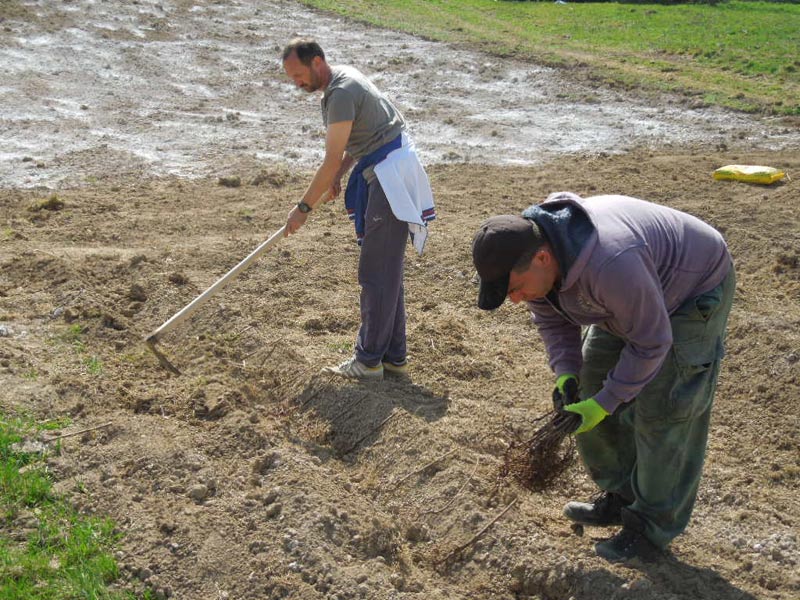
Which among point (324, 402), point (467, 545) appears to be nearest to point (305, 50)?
point (324, 402)

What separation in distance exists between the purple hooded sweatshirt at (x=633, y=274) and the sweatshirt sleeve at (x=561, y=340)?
11 cm

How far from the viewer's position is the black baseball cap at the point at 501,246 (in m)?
3.03

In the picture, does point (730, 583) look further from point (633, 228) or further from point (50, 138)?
point (50, 138)

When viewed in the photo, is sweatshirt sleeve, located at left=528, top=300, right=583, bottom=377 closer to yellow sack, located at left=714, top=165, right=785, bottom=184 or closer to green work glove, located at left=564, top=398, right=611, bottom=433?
green work glove, located at left=564, top=398, right=611, bottom=433

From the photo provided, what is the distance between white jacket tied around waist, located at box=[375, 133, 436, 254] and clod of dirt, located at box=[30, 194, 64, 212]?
441 centimetres

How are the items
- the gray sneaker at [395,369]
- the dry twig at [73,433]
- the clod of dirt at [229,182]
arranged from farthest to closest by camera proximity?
the clod of dirt at [229,182]
the gray sneaker at [395,369]
the dry twig at [73,433]

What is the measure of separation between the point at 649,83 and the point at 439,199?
583cm

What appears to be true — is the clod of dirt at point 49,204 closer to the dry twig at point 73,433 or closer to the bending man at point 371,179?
the bending man at point 371,179

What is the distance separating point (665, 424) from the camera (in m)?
3.51

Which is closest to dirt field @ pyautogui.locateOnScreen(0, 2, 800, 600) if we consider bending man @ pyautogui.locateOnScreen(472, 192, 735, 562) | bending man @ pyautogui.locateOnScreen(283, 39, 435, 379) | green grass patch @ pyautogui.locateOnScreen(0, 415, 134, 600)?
green grass patch @ pyautogui.locateOnScreen(0, 415, 134, 600)

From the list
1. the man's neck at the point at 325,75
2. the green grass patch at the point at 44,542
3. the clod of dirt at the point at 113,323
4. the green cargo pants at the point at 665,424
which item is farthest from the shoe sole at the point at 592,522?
the clod of dirt at the point at 113,323

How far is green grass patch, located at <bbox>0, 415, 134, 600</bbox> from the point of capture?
3713 mm

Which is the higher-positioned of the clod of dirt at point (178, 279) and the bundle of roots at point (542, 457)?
the bundle of roots at point (542, 457)

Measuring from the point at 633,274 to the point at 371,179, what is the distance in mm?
2249
